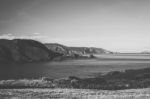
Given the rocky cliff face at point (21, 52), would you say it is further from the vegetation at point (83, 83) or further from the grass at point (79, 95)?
the grass at point (79, 95)

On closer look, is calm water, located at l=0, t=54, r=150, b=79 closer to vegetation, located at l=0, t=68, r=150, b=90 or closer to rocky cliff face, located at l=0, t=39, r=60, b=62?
vegetation, located at l=0, t=68, r=150, b=90

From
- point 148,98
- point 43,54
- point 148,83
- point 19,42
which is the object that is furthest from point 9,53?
point 148,98

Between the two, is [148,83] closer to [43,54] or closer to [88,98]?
[88,98]

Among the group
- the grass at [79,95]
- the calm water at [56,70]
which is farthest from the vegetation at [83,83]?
the calm water at [56,70]

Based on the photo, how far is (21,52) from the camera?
15825 centimetres

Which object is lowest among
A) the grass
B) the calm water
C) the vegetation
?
the calm water

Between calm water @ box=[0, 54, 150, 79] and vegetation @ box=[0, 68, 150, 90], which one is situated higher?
vegetation @ box=[0, 68, 150, 90]

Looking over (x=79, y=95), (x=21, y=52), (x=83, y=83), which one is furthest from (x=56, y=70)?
(x=21, y=52)

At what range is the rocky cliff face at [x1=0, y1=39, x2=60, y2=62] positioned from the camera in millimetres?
150975

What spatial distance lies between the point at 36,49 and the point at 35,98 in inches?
6026

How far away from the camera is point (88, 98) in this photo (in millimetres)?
21516

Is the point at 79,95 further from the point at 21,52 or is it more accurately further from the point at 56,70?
the point at 21,52

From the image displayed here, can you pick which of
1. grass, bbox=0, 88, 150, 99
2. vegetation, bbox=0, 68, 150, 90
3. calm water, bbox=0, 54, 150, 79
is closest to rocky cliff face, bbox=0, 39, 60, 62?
calm water, bbox=0, 54, 150, 79

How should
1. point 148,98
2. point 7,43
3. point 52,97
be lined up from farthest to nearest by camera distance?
point 7,43, point 52,97, point 148,98
